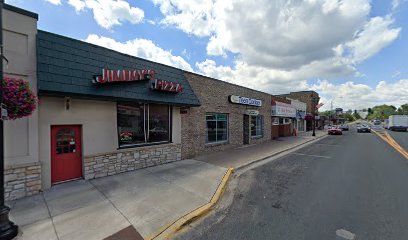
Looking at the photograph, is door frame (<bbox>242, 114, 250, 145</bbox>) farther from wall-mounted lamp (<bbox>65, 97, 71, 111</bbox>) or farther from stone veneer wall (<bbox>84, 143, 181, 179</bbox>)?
wall-mounted lamp (<bbox>65, 97, 71, 111</bbox>)

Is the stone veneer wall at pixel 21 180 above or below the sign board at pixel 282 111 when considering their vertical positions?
below

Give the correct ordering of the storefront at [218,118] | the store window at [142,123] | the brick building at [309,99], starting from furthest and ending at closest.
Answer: the brick building at [309,99]
the storefront at [218,118]
the store window at [142,123]

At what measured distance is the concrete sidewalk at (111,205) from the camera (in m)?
3.97

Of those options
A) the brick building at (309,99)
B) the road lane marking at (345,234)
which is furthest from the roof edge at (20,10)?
the brick building at (309,99)

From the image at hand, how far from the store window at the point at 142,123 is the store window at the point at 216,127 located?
10.6 ft

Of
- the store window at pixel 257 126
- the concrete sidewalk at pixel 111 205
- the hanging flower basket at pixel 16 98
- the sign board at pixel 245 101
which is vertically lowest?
the concrete sidewalk at pixel 111 205

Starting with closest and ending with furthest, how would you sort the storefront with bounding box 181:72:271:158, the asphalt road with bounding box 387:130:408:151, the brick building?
the storefront with bounding box 181:72:271:158 < the asphalt road with bounding box 387:130:408:151 < the brick building

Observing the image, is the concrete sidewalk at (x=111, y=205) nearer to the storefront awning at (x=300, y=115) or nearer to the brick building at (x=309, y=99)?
the storefront awning at (x=300, y=115)

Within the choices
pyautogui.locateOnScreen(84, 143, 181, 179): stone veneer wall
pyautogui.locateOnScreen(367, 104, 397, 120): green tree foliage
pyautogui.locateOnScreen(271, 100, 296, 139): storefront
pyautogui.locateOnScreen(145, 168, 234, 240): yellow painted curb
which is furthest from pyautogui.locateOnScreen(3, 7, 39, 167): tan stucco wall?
pyautogui.locateOnScreen(367, 104, 397, 120): green tree foliage

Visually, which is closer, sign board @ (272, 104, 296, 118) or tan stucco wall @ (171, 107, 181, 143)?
tan stucco wall @ (171, 107, 181, 143)

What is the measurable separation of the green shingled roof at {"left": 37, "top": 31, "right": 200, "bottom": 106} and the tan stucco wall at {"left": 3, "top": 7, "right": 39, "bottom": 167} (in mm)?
253

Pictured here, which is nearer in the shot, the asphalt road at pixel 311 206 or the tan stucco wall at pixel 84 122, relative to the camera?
the asphalt road at pixel 311 206

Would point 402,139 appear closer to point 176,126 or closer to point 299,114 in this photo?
point 299,114

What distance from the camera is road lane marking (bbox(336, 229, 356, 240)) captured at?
148 inches
